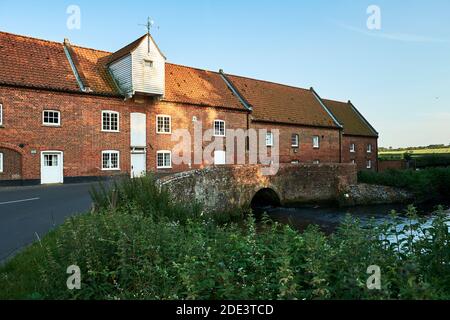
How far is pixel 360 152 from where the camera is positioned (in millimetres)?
41875

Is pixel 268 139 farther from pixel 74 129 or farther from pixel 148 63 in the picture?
pixel 74 129

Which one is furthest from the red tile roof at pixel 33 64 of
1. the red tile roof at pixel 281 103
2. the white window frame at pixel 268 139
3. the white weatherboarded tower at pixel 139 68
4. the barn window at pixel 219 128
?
the white window frame at pixel 268 139

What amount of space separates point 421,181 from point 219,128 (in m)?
17.8

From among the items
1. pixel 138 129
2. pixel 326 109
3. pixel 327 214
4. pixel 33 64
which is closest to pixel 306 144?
pixel 326 109

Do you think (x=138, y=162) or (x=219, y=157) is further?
(x=219, y=157)

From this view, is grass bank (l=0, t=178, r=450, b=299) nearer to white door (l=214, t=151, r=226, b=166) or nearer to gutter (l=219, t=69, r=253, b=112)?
white door (l=214, t=151, r=226, b=166)

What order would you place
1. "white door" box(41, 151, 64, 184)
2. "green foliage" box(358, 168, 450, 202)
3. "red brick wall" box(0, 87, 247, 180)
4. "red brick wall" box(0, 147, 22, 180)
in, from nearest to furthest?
"red brick wall" box(0, 147, 22, 180)
"red brick wall" box(0, 87, 247, 180)
"white door" box(41, 151, 64, 184)
"green foliage" box(358, 168, 450, 202)

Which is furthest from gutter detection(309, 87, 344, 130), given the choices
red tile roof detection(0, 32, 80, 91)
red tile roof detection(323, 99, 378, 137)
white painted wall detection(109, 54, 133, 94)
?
red tile roof detection(0, 32, 80, 91)

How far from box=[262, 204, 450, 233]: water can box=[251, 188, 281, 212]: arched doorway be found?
0.75m

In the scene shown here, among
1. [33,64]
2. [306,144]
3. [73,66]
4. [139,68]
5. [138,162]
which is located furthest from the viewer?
[306,144]

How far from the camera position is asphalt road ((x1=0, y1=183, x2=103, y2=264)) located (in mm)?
7349

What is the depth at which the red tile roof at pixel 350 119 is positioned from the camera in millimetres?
41375
